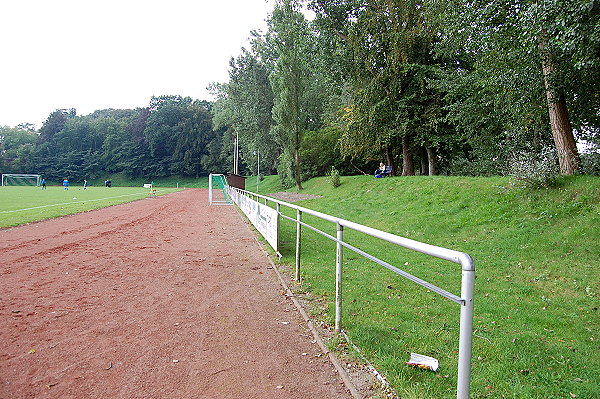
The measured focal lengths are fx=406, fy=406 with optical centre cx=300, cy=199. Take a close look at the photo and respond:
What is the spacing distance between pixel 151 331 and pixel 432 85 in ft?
55.8

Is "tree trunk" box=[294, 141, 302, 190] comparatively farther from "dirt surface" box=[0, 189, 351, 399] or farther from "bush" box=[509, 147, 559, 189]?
"dirt surface" box=[0, 189, 351, 399]

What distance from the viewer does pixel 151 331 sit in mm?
4031

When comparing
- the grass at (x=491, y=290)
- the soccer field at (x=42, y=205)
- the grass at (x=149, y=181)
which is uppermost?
the grass at (x=491, y=290)

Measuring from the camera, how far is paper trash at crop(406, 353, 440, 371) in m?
3.16

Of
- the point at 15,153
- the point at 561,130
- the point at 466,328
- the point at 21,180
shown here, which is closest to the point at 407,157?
the point at 561,130

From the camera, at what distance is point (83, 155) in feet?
297

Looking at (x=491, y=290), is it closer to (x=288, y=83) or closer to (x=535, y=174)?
(x=535, y=174)

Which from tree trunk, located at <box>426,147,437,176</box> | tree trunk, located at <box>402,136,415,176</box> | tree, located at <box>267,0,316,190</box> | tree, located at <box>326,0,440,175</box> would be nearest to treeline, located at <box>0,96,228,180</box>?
tree, located at <box>267,0,316,190</box>

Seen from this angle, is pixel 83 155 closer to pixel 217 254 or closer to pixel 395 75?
pixel 395 75

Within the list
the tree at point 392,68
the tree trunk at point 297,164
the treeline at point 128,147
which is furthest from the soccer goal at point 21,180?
the tree at point 392,68

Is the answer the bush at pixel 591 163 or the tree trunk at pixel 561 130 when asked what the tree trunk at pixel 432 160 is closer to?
the bush at pixel 591 163

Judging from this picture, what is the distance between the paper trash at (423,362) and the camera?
316 centimetres

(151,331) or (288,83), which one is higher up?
(288,83)

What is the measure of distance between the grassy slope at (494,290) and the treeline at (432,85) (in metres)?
1.72
